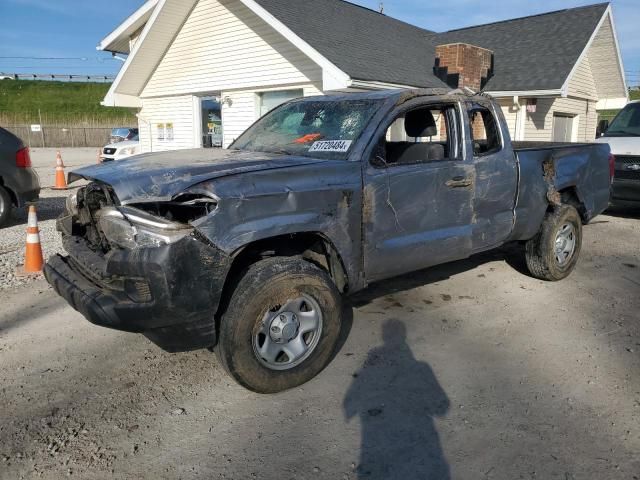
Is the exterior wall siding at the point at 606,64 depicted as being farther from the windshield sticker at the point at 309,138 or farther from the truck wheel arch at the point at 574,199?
the windshield sticker at the point at 309,138

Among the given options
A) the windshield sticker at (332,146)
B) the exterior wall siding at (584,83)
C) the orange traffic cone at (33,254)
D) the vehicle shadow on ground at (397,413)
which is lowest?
the vehicle shadow on ground at (397,413)

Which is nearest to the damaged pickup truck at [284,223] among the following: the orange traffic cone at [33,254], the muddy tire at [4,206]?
the orange traffic cone at [33,254]

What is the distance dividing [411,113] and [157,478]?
136 inches

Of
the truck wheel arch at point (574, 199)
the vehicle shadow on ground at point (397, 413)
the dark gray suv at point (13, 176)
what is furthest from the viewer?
the dark gray suv at point (13, 176)

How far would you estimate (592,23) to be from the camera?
1473cm

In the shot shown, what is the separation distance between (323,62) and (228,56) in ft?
14.0

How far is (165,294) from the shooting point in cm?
278

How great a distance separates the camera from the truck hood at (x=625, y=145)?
8812mm

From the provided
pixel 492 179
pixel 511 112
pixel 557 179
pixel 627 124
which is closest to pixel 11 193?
pixel 492 179

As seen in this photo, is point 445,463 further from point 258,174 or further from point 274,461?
point 258,174

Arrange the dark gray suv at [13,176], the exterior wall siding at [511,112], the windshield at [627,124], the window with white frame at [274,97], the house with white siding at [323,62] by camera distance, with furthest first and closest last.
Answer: the exterior wall siding at [511,112] → the window with white frame at [274,97] → the house with white siding at [323,62] → the windshield at [627,124] → the dark gray suv at [13,176]

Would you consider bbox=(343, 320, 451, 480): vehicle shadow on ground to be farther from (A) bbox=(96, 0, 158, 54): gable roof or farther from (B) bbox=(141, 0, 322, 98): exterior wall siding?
(A) bbox=(96, 0, 158, 54): gable roof

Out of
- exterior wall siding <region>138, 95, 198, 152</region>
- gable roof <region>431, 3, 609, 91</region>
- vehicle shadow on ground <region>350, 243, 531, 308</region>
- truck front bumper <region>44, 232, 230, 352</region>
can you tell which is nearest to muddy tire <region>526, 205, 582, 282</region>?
vehicle shadow on ground <region>350, 243, 531, 308</region>

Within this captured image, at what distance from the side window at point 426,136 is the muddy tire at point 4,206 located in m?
6.16
